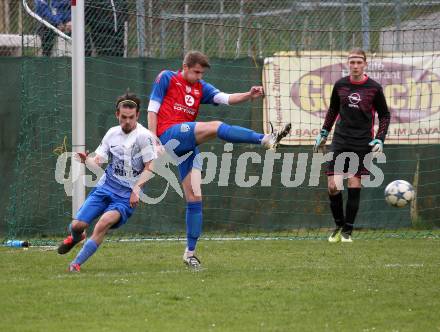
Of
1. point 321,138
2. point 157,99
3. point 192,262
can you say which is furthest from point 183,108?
point 321,138

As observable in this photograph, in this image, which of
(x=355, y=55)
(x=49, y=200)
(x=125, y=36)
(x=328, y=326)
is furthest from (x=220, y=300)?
(x=125, y=36)

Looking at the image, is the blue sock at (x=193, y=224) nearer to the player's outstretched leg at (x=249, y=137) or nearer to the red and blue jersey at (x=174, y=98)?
the red and blue jersey at (x=174, y=98)

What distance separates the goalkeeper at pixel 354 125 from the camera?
1054cm

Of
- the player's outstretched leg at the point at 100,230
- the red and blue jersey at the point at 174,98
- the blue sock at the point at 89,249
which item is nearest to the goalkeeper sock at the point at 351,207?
the red and blue jersey at the point at 174,98

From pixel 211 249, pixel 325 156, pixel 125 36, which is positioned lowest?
pixel 211 249

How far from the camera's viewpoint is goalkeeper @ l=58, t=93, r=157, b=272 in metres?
7.88

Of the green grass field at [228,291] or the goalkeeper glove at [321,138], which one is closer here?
the green grass field at [228,291]

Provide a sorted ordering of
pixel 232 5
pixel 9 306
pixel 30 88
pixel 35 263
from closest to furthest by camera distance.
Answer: pixel 9 306 → pixel 35 263 → pixel 30 88 → pixel 232 5

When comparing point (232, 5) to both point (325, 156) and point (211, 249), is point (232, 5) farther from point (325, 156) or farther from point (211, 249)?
point (211, 249)

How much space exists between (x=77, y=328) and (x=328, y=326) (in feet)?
5.17

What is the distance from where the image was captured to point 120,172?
8.03 meters

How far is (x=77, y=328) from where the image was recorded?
5.61 metres

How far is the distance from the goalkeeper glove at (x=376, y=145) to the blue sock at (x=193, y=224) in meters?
2.57

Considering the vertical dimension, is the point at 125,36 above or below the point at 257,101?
above
